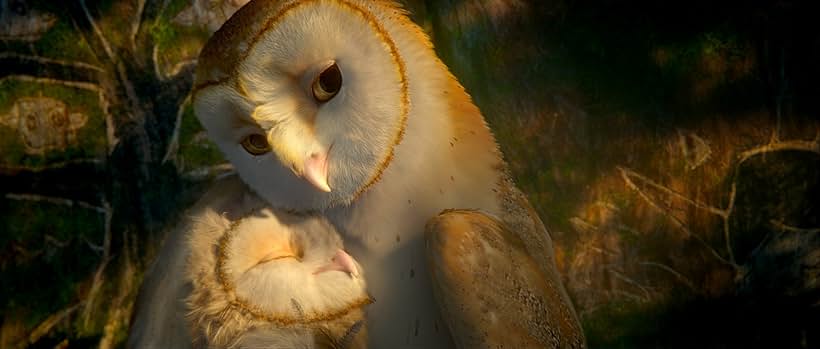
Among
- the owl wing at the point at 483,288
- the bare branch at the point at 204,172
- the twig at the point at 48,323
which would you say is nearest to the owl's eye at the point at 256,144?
the owl wing at the point at 483,288

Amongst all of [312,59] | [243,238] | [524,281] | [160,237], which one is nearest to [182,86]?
[160,237]

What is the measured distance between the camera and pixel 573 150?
1.03m

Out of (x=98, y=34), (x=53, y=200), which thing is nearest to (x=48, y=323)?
(x=53, y=200)

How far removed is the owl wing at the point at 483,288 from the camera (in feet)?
2.20

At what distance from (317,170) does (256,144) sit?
3.4 inches

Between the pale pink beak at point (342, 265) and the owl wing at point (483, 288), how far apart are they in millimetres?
94

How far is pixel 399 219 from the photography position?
0.74 m

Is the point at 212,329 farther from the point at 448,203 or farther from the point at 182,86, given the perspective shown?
the point at 182,86

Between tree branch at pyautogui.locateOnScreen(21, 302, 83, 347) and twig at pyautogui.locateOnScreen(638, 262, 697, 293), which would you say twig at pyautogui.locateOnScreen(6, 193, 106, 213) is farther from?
twig at pyautogui.locateOnScreen(638, 262, 697, 293)

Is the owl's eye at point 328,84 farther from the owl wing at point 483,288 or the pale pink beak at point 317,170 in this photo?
the owl wing at point 483,288

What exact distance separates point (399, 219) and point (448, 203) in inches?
2.6

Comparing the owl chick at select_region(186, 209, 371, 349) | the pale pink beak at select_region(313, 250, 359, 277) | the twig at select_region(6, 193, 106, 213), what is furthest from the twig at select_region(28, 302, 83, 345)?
the pale pink beak at select_region(313, 250, 359, 277)

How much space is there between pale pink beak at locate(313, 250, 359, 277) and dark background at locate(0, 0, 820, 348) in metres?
0.40

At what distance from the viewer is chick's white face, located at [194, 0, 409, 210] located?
0.59 metres
